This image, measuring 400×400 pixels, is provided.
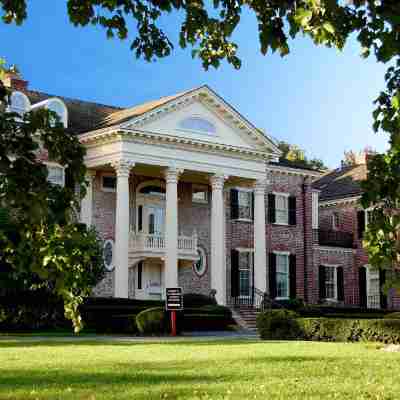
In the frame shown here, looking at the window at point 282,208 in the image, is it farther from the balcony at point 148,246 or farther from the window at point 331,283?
the balcony at point 148,246

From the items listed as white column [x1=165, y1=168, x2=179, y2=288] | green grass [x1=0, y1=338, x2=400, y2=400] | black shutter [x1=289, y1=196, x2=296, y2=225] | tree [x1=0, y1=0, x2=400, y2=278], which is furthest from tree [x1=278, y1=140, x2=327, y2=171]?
tree [x1=0, y1=0, x2=400, y2=278]

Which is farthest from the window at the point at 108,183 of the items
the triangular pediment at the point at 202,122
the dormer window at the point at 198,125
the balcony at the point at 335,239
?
the balcony at the point at 335,239

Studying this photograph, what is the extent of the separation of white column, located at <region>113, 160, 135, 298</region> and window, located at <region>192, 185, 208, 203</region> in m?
6.74

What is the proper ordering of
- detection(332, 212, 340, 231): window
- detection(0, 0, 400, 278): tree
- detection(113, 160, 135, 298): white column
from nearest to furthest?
1. detection(0, 0, 400, 278): tree
2. detection(113, 160, 135, 298): white column
3. detection(332, 212, 340, 231): window

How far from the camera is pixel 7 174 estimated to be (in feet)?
20.2

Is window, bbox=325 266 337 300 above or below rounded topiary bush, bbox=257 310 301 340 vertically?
above

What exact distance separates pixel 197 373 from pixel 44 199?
24.4 feet

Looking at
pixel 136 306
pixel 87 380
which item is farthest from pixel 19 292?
pixel 87 380

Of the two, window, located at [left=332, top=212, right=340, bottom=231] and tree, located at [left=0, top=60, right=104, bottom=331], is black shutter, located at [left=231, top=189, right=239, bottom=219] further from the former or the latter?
tree, located at [left=0, top=60, right=104, bottom=331]

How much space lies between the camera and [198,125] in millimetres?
36906

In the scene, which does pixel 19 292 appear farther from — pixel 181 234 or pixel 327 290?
pixel 327 290

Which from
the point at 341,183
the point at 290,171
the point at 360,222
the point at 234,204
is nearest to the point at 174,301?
the point at 234,204

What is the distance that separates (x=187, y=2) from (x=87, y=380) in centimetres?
700

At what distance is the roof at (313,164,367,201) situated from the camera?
161ft
